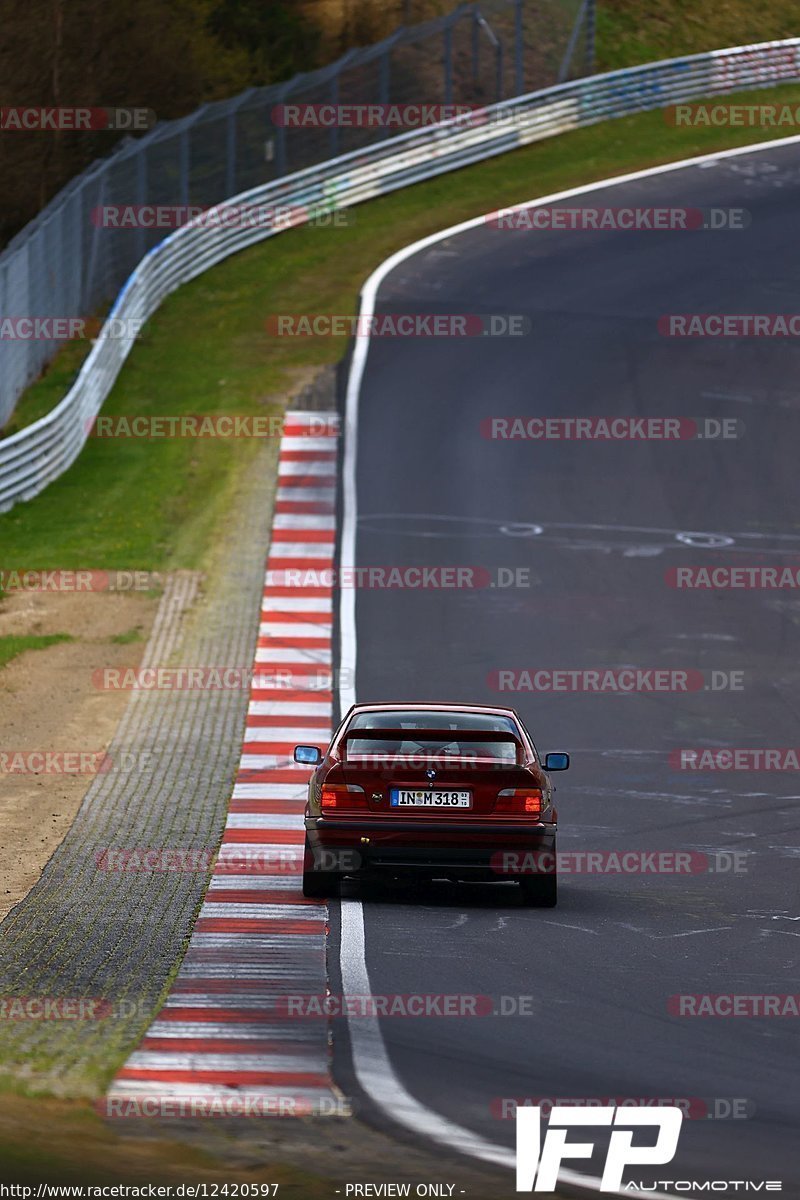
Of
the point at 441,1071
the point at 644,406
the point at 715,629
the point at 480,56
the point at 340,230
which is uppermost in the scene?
the point at 480,56

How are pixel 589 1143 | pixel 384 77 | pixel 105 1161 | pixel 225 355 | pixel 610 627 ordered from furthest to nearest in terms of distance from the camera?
pixel 384 77, pixel 225 355, pixel 610 627, pixel 589 1143, pixel 105 1161

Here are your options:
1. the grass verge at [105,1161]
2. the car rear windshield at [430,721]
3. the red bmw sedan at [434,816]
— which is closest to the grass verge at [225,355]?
the car rear windshield at [430,721]

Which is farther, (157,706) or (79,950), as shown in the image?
(157,706)

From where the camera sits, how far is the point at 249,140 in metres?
41.5

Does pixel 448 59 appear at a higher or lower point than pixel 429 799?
higher

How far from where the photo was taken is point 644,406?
31031mm

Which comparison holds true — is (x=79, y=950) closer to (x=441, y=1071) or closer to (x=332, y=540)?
(x=441, y=1071)

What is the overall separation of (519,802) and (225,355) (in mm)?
24890

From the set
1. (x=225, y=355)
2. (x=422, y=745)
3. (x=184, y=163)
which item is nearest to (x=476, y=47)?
(x=184, y=163)

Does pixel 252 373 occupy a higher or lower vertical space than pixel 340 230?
lower

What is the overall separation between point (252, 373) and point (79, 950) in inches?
973

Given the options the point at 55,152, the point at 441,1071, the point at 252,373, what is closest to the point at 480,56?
the point at 55,152

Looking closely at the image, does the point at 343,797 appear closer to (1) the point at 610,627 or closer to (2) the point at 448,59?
(1) the point at 610,627

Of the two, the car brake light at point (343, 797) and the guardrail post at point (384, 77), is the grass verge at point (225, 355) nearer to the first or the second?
the guardrail post at point (384, 77)
